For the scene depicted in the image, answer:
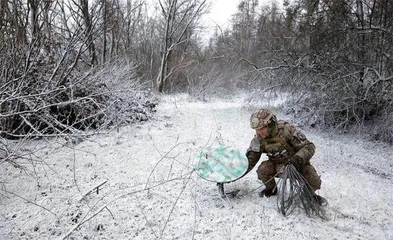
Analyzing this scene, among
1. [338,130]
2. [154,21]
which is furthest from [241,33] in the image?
[338,130]

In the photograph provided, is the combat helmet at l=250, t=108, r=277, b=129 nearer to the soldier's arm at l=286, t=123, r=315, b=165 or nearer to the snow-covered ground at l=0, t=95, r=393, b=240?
the soldier's arm at l=286, t=123, r=315, b=165

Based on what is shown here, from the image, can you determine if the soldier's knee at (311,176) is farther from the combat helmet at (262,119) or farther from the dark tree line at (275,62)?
the dark tree line at (275,62)

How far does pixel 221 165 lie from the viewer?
3.65 meters

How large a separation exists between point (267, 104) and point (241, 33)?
19.8 metres

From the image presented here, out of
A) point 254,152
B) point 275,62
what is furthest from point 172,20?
point 254,152

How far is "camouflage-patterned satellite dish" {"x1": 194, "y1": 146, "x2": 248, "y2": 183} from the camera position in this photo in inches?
138

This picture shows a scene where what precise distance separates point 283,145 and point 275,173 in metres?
0.36

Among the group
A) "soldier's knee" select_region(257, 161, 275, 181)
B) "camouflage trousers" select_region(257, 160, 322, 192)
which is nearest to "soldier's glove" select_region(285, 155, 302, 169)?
"camouflage trousers" select_region(257, 160, 322, 192)

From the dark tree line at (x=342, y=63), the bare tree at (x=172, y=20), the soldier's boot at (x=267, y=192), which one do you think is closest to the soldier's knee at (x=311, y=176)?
the soldier's boot at (x=267, y=192)

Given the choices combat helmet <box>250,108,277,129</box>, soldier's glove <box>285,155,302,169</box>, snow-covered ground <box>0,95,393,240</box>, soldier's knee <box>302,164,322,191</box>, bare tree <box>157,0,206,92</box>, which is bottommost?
snow-covered ground <box>0,95,393,240</box>

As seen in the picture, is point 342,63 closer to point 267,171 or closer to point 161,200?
point 267,171

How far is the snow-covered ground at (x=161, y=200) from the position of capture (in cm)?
311

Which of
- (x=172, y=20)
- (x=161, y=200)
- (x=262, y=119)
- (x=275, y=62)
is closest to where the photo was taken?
(x=262, y=119)

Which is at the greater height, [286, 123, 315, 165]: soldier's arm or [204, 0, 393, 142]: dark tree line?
[204, 0, 393, 142]: dark tree line
